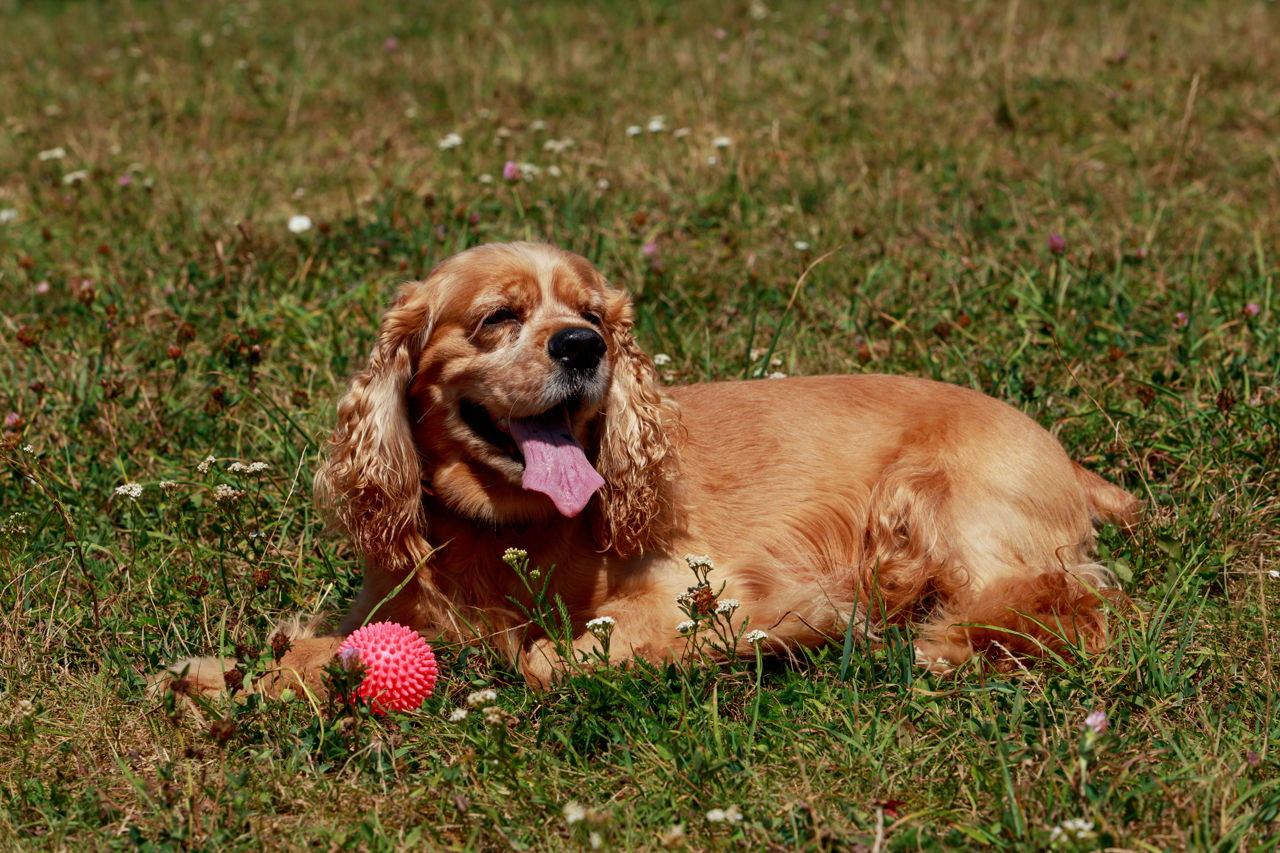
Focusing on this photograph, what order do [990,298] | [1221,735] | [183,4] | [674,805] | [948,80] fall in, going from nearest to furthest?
[674,805] < [1221,735] < [990,298] < [948,80] < [183,4]

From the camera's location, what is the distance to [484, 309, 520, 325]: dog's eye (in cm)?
353

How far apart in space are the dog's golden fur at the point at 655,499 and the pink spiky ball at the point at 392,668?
0.16 metres

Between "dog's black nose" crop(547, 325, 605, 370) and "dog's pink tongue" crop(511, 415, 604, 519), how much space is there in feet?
0.65

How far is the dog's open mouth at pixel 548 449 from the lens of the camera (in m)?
3.37

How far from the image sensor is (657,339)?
16.3 feet

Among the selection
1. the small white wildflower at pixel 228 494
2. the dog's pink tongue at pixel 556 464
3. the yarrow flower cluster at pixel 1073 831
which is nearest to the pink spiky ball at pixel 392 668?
the dog's pink tongue at pixel 556 464

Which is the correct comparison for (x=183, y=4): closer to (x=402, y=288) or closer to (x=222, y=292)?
(x=222, y=292)

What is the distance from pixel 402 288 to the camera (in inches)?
146

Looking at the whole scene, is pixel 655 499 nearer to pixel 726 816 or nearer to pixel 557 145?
pixel 726 816

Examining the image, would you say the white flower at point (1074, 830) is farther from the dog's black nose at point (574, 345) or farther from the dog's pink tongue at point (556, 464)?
the dog's black nose at point (574, 345)

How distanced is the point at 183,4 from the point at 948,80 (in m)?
6.77

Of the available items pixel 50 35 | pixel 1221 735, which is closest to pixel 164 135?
pixel 50 35

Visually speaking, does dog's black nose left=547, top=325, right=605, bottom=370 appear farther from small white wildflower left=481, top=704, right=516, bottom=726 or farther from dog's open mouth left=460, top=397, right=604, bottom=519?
small white wildflower left=481, top=704, right=516, bottom=726

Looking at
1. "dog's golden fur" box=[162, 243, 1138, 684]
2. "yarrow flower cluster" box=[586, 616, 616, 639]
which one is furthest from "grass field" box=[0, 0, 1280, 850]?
"dog's golden fur" box=[162, 243, 1138, 684]
